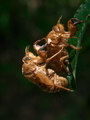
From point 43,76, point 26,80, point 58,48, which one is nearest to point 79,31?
point 58,48

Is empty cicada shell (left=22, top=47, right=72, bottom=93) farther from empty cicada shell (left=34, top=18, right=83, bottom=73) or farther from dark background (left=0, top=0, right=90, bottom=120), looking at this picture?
dark background (left=0, top=0, right=90, bottom=120)

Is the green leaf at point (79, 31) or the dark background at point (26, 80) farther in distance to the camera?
the dark background at point (26, 80)

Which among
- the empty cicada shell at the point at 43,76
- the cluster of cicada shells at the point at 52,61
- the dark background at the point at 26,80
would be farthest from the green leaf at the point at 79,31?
the dark background at the point at 26,80

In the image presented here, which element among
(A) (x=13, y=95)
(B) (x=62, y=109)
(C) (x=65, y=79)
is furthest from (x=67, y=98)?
(C) (x=65, y=79)

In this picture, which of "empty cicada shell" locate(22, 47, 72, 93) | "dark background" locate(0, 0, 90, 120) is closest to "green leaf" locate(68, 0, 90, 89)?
"empty cicada shell" locate(22, 47, 72, 93)

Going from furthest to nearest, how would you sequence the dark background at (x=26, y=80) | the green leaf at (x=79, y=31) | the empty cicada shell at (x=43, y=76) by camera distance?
the dark background at (x=26, y=80)
the empty cicada shell at (x=43, y=76)
the green leaf at (x=79, y=31)

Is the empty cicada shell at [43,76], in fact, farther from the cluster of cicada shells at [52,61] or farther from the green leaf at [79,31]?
the green leaf at [79,31]
